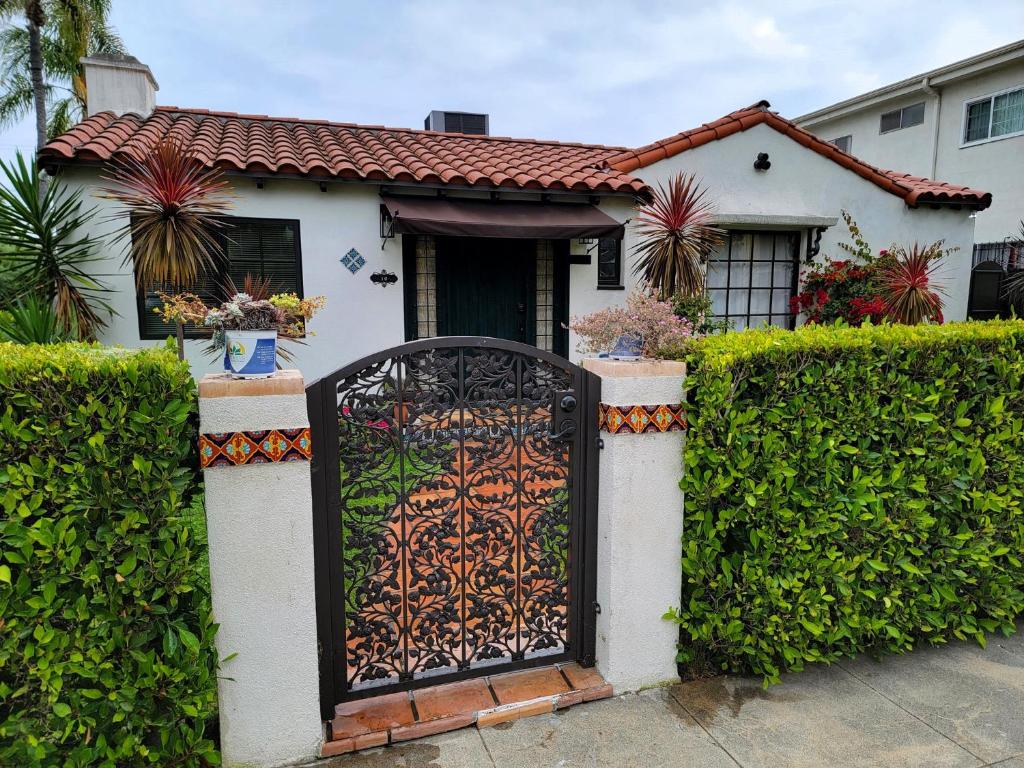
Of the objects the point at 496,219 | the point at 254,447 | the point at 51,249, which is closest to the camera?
the point at 254,447

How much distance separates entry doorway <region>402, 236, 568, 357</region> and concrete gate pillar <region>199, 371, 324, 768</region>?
5683 millimetres

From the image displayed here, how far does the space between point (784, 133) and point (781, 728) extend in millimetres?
8559

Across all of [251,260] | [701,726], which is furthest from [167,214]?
[701,726]

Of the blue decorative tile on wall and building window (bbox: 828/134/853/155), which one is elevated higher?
building window (bbox: 828/134/853/155)

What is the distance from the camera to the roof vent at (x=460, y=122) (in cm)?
1146

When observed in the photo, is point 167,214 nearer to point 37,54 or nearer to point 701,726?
point 701,726

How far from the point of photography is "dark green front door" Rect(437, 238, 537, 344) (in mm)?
8133

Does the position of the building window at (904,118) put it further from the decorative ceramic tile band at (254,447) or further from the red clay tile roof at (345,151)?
the decorative ceramic tile band at (254,447)

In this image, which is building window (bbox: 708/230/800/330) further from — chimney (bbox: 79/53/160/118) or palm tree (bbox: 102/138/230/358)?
chimney (bbox: 79/53/160/118)

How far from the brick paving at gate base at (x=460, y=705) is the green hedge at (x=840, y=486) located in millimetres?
609

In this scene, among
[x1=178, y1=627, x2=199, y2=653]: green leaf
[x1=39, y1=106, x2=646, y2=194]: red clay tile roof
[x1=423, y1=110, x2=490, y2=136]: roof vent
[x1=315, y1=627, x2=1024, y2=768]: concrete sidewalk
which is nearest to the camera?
[x1=178, y1=627, x2=199, y2=653]: green leaf

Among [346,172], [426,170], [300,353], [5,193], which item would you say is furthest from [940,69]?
[5,193]

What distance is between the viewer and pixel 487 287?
27.3 feet

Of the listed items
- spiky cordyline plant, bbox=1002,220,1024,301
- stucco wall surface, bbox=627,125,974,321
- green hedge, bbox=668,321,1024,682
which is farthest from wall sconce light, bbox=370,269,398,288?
spiky cordyline plant, bbox=1002,220,1024,301
